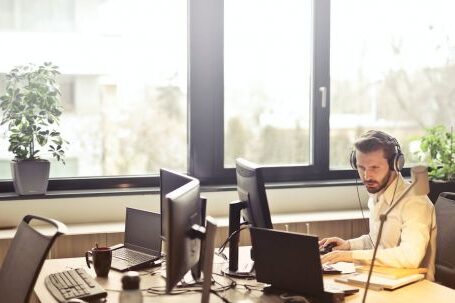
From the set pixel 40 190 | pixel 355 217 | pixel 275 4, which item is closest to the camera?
pixel 40 190

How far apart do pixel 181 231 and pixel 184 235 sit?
0.04 meters

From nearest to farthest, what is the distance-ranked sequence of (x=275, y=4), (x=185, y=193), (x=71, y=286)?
(x=185, y=193)
(x=71, y=286)
(x=275, y=4)

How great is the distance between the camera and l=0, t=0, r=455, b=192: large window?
3697mm

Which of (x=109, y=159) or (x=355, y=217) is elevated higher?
(x=109, y=159)

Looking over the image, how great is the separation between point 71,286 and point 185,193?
625 mm

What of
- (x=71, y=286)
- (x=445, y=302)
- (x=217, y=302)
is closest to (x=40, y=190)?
(x=71, y=286)

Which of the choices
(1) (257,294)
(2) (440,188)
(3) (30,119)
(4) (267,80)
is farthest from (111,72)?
(2) (440,188)

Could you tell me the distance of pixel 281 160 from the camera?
409 cm

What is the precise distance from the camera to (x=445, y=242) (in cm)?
279

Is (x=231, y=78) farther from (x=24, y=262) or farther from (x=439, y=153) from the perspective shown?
(x=24, y=262)

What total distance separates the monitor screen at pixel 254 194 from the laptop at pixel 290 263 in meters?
0.15

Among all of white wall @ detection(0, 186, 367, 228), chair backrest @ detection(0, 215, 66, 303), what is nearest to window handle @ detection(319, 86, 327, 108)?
white wall @ detection(0, 186, 367, 228)

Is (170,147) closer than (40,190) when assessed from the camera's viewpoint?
No

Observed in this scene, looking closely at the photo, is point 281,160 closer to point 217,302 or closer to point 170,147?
point 170,147
